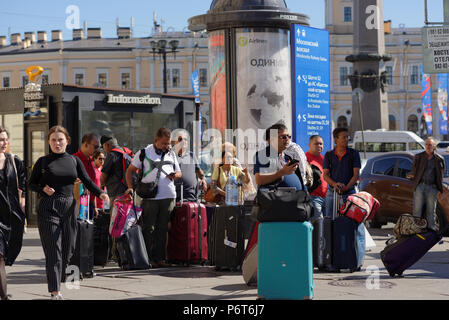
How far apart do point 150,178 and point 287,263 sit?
11.0ft

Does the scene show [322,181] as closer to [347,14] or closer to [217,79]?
[217,79]

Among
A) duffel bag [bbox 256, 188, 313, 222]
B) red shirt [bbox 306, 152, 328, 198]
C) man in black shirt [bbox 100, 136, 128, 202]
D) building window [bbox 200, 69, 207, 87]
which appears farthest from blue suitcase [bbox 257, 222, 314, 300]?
building window [bbox 200, 69, 207, 87]

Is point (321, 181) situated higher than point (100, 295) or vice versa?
point (321, 181)


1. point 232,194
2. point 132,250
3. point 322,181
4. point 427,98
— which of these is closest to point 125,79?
point 427,98

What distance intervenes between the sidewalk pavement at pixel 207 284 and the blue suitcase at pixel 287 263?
313 mm

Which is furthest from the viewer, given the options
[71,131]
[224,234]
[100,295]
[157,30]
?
[157,30]

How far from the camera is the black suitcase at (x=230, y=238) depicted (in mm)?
10109

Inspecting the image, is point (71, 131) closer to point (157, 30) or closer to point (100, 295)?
point (100, 295)

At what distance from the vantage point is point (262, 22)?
592 inches

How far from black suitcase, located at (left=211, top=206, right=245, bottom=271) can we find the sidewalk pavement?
158 mm

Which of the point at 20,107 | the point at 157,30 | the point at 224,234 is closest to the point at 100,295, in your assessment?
the point at 224,234

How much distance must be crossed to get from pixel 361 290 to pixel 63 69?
80.4 metres

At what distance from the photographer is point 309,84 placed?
14672mm

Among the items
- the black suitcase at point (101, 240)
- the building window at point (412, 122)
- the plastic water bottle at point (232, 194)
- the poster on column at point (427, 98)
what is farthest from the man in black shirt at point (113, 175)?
the building window at point (412, 122)
